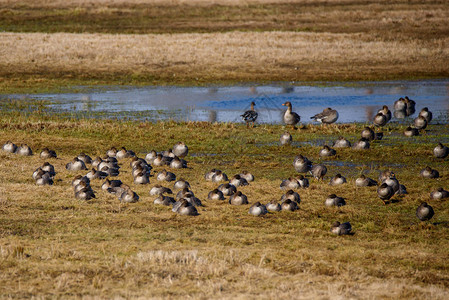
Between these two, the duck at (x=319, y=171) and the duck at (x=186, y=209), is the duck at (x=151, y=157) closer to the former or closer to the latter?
the duck at (x=319, y=171)

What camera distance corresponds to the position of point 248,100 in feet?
101

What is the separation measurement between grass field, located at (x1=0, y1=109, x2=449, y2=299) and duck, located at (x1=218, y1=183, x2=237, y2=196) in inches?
21.2

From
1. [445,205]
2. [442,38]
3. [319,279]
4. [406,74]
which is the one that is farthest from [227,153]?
[442,38]

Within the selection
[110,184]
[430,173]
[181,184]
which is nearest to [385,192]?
[430,173]

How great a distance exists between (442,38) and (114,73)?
27.3 metres

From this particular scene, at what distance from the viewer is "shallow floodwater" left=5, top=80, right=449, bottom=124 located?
27.2m

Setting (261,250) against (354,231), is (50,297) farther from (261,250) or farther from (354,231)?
(354,231)

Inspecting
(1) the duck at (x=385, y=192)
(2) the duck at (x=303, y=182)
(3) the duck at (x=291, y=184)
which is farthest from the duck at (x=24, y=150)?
(1) the duck at (x=385, y=192)

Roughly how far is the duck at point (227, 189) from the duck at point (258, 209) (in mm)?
1426

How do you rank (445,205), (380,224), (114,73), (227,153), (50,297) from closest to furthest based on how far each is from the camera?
(50,297)
(380,224)
(445,205)
(227,153)
(114,73)

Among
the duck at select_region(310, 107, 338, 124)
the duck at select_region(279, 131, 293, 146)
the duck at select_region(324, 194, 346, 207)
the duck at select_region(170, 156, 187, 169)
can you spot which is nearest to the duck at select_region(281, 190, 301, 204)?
the duck at select_region(324, 194, 346, 207)

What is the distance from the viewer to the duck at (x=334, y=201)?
45.5ft

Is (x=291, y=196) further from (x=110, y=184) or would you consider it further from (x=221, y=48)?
(x=221, y=48)

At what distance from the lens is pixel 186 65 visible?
40906mm
